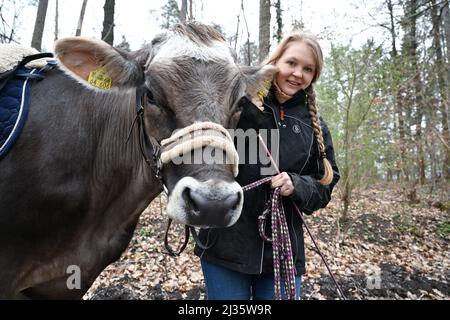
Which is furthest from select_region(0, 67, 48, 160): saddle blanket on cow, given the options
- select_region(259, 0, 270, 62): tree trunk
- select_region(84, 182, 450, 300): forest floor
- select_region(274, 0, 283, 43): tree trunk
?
select_region(274, 0, 283, 43): tree trunk

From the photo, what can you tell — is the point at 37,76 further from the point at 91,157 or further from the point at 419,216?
the point at 419,216

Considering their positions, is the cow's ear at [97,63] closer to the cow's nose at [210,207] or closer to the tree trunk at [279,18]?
the cow's nose at [210,207]

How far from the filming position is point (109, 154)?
2.73 m

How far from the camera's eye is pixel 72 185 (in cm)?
254

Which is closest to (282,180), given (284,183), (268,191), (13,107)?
(284,183)

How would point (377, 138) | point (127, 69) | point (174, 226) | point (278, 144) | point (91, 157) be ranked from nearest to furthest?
1. point (127, 69)
2. point (278, 144)
3. point (91, 157)
4. point (174, 226)
5. point (377, 138)

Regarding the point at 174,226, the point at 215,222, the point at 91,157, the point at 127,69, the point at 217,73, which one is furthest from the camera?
the point at 174,226

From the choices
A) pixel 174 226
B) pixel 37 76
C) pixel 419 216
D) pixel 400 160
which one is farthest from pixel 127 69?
pixel 419 216

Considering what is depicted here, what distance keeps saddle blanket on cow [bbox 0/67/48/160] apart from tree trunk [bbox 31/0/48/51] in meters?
11.7

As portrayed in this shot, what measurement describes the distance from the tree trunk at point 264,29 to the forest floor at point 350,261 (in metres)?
4.66

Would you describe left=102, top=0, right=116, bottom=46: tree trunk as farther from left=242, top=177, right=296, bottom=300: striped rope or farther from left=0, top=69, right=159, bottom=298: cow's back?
left=242, top=177, right=296, bottom=300: striped rope

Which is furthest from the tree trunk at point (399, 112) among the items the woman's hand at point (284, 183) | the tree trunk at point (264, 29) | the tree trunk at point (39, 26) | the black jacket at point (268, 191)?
the tree trunk at point (39, 26)

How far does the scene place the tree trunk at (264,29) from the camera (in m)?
6.96

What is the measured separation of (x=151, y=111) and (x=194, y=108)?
1.26ft
